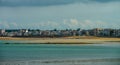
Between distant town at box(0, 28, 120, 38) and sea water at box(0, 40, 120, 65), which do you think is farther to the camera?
distant town at box(0, 28, 120, 38)

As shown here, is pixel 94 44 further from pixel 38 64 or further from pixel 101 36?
pixel 38 64

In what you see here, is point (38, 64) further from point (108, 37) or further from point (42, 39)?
point (42, 39)

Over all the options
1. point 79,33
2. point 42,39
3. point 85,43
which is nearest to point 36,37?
point 42,39

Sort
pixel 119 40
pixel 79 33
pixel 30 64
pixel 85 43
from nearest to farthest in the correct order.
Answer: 1. pixel 30 64
2. pixel 119 40
3. pixel 85 43
4. pixel 79 33

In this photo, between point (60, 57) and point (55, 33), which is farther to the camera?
point (55, 33)

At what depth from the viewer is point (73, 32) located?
6500 centimetres

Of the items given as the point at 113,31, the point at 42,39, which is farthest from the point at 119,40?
the point at 42,39

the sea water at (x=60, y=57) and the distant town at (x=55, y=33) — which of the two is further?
the distant town at (x=55, y=33)

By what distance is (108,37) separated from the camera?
54.8 metres

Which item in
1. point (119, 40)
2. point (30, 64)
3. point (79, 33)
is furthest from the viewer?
point (79, 33)

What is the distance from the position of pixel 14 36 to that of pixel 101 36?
48.7ft

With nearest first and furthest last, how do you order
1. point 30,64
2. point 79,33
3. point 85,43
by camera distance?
1. point 30,64
2. point 85,43
3. point 79,33

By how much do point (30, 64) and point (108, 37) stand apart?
124ft

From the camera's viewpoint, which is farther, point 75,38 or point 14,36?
point 14,36
